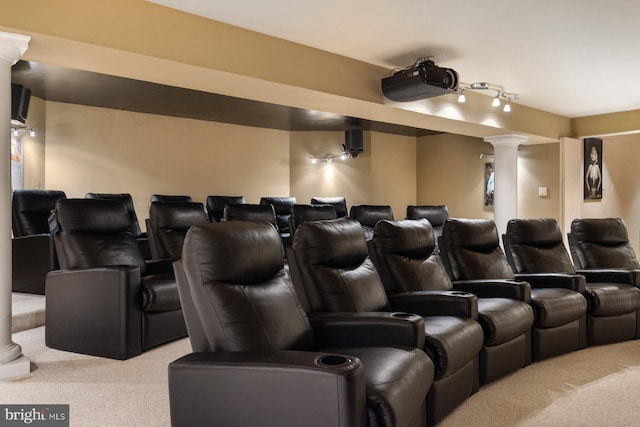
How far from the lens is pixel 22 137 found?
6.42 m

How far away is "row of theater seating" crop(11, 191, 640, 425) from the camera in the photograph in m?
1.96

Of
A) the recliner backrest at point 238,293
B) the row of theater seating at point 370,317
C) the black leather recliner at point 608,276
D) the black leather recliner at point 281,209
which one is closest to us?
the row of theater seating at point 370,317

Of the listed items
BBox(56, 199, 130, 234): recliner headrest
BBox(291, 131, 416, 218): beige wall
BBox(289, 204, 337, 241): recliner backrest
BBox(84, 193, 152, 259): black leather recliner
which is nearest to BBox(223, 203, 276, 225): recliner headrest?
BBox(289, 204, 337, 241): recliner backrest

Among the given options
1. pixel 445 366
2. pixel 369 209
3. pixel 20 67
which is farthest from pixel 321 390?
pixel 20 67

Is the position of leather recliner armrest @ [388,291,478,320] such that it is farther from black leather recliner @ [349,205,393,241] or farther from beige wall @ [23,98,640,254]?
beige wall @ [23,98,640,254]

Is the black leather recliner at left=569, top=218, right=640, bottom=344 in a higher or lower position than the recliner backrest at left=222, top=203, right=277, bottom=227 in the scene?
lower

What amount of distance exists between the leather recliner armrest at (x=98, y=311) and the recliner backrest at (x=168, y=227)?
0.96 m

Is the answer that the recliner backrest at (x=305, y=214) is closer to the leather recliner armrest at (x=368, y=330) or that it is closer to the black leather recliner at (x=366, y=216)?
the black leather recliner at (x=366, y=216)

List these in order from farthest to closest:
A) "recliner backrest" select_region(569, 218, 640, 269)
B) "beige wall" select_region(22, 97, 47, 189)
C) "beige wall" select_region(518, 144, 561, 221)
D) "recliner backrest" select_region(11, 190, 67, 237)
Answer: "beige wall" select_region(518, 144, 561, 221), "beige wall" select_region(22, 97, 47, 189), "recliner backrest" select_region(11, 190, 67, 237), "recliner backrest" select_region(569, 218, 640, 269)

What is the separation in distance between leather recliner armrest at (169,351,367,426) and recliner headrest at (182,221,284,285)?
0.32 m

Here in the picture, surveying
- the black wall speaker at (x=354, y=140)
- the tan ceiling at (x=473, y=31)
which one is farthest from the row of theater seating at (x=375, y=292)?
the black wall speaker at (x=354, y=140)

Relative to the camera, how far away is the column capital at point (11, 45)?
300cm

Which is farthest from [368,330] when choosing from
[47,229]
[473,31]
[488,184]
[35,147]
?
[488,184]

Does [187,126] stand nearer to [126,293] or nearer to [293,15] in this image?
[293,15]
